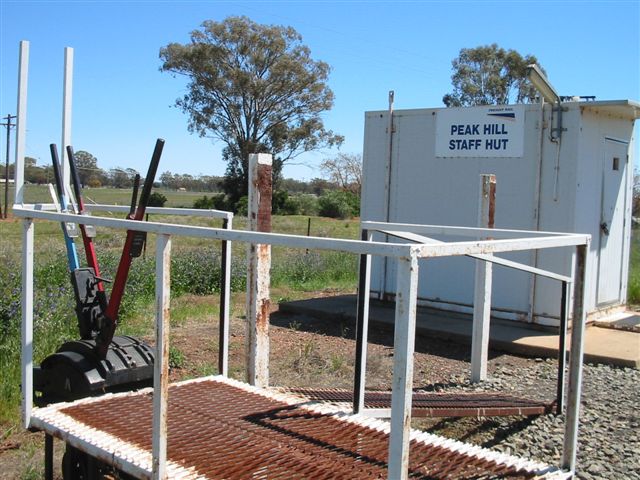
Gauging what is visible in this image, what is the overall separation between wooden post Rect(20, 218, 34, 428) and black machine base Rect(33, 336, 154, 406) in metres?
0.22

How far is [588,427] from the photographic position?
16.9 feet

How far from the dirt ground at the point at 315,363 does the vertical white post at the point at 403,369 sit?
9.19ft

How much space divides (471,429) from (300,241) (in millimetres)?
3178

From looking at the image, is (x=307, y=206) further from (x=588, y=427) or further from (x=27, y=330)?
(x=27, y=330)

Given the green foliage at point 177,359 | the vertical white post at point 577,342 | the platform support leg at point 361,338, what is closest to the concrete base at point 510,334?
the green foliage at point 177,359

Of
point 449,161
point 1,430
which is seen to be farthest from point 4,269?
point 449,161

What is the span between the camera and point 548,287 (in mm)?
8211

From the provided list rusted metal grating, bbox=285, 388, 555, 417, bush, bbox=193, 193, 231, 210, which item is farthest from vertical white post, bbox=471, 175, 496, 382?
bush, bbox=193, 193, 231, 210

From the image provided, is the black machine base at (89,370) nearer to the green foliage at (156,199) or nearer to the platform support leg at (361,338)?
the platform support leg at (361,338)

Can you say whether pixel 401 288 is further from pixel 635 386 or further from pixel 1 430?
pixel 635 386

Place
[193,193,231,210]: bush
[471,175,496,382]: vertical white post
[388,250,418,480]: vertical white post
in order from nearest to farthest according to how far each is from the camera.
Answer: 1. [388,250,418,480]: vertical white post
2. [471,175,496,382]: vertical white post
3. [193,193,231,210]: bush

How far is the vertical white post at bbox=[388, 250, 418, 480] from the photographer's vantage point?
2.29 m

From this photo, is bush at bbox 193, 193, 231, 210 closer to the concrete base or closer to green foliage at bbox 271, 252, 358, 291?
green foliage at bbox 271, 252, 358, 291

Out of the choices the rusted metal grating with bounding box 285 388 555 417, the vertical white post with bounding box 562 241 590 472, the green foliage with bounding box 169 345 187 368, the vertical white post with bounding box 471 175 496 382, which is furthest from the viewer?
the green foliage with bounding box 169 345 187 368
